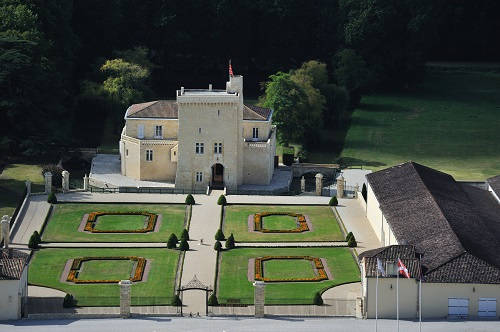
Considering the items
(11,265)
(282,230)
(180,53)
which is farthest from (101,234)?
(180,53)

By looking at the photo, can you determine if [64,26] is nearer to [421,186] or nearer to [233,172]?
[233,172]

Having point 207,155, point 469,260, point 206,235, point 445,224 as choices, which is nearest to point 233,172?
point 207,155

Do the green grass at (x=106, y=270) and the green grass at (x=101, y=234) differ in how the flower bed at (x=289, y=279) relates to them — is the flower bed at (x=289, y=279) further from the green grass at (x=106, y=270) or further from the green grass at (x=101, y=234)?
the green grass at (x=101, y=234)

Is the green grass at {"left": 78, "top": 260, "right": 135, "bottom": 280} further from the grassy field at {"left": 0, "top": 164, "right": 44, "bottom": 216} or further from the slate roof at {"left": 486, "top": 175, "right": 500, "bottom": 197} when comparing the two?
the slate roof at {"left": 486, "top": 175, "right": 500, "bottom": 197}

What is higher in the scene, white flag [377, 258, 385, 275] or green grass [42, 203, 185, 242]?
white flag [377, 258, 385, 275]

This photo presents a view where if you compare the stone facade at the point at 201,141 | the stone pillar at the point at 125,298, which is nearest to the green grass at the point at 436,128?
the stone facade at the point at 201,141

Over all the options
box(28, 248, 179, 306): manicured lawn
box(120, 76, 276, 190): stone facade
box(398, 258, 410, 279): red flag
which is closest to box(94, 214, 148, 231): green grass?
box(28, 248, 179, 306): manicured lawn

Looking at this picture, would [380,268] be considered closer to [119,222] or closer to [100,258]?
[100,258]
